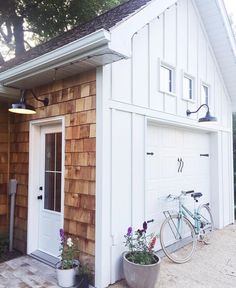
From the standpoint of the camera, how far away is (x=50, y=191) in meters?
4.62

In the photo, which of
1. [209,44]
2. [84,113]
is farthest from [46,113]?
[209,44]

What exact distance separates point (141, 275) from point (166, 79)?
341 cm

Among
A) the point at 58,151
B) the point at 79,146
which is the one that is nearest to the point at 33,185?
the point at 58,151

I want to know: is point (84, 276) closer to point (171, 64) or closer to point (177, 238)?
point (177, 238)

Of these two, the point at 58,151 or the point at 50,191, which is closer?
the point at 58,151

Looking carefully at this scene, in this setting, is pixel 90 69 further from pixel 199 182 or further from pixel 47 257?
pixel 199 182

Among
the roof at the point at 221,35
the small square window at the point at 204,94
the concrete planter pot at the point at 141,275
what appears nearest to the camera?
the concrete planter pot at the point at 141,275

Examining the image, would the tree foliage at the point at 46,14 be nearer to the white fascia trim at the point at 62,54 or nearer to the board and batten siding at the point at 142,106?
the board and batten siding at the point at 142,106

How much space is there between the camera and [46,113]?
4473 millimetres

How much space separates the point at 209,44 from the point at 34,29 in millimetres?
7935

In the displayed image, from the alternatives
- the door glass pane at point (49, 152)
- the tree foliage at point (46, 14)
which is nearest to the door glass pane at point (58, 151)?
the door glass pane at point (49, 152)

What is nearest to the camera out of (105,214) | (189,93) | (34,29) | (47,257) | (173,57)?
(105,214)

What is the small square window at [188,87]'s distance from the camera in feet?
18.5

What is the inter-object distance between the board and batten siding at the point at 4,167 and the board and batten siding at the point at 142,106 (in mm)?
2546
